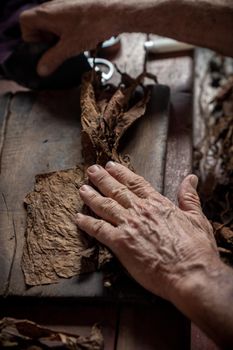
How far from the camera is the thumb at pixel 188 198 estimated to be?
1.14 meters

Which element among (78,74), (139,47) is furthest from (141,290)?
(139,47)

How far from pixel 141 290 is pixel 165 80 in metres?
0.98

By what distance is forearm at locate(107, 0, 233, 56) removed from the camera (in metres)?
1.46

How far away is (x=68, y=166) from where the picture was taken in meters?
1.35

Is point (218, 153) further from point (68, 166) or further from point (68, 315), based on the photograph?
point (68, 315)

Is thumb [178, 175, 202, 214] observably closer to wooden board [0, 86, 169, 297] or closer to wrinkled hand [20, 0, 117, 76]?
wooden board [0, 86, 169, 297]

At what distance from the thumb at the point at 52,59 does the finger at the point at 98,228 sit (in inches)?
26.7

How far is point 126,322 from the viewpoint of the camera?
3.50 feet

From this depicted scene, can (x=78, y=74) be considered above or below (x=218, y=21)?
below

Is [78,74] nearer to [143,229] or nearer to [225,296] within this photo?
[143,229]

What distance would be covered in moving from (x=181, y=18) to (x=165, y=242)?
865 millimetres

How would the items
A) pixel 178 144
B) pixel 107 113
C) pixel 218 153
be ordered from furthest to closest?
pixel 218 153
pixel 178 144
pixel 107 113

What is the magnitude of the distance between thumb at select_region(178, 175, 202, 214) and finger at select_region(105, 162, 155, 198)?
0.29 feet

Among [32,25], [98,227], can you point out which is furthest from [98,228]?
[32,25]
